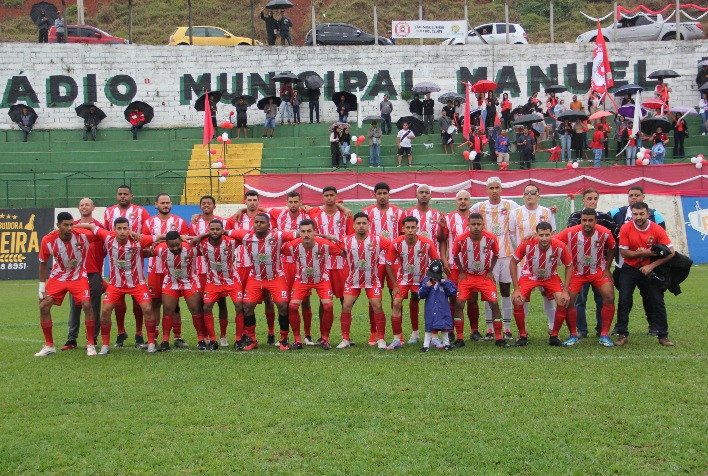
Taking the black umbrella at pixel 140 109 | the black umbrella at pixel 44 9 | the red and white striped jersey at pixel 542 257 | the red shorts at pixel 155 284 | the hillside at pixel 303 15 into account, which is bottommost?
the red shorts at pixel 155 284

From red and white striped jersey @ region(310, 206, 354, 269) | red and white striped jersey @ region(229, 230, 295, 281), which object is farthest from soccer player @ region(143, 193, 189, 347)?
red and white striped jersey @ region(310, 206, 354, 269)

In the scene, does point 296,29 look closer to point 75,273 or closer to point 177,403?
point 75,273

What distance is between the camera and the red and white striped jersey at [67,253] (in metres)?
11.5

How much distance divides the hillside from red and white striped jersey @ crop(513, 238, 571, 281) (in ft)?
136

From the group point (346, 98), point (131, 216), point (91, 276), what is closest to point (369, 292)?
point (131, 216)

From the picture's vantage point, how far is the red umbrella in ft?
102

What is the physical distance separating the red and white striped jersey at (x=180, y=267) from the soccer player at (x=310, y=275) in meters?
1.33

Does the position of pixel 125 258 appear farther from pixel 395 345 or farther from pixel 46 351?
pixel 395 345

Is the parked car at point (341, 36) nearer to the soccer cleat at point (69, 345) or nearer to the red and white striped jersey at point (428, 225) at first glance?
the red and white striped jersey at point (428, 225)

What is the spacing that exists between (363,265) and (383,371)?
2.22 metres

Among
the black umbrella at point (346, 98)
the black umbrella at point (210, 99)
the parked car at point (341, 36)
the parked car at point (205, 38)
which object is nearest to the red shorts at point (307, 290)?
the black umbrella at point (210, 99)

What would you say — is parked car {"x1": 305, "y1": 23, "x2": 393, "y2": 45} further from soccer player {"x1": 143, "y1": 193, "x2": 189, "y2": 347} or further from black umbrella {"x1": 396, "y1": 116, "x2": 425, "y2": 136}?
soccer player {"x1": 143, "y1": 193, "x2": 189, "y2": 347}

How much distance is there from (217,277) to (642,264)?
19.2ft

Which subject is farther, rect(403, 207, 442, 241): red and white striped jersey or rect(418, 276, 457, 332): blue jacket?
rect(403, 207, 442, 241): red and white striped jersey
